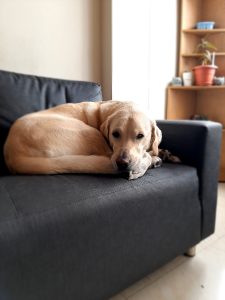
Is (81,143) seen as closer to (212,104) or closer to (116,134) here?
(116,134)

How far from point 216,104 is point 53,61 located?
169 cm

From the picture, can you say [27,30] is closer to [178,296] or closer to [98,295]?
[98,295]

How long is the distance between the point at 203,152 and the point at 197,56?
1726mm

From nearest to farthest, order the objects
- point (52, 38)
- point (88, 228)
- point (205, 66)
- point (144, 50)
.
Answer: point (88, 228) < point (52, 38) < point (144, 50) < point (205, 66)

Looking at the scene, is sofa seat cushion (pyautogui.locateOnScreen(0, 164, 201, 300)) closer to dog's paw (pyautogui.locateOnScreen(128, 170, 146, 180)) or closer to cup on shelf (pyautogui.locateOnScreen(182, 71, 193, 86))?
dog's paw (pyautogui.locateOnScreen(128, 170, 146, 180))

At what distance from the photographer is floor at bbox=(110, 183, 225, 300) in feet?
3.73

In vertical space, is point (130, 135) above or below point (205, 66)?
below

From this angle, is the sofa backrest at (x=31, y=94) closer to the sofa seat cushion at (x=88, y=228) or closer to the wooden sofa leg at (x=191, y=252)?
the sofa seat cushion at (x=88, y=228)

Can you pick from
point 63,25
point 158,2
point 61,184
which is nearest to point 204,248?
point 61,184

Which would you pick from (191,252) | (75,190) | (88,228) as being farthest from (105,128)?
(191,252)

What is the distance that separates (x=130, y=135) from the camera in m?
1.26

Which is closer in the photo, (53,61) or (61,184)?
(61,184)

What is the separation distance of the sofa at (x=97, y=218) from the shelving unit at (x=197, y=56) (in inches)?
50.0

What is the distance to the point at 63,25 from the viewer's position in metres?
1.98
